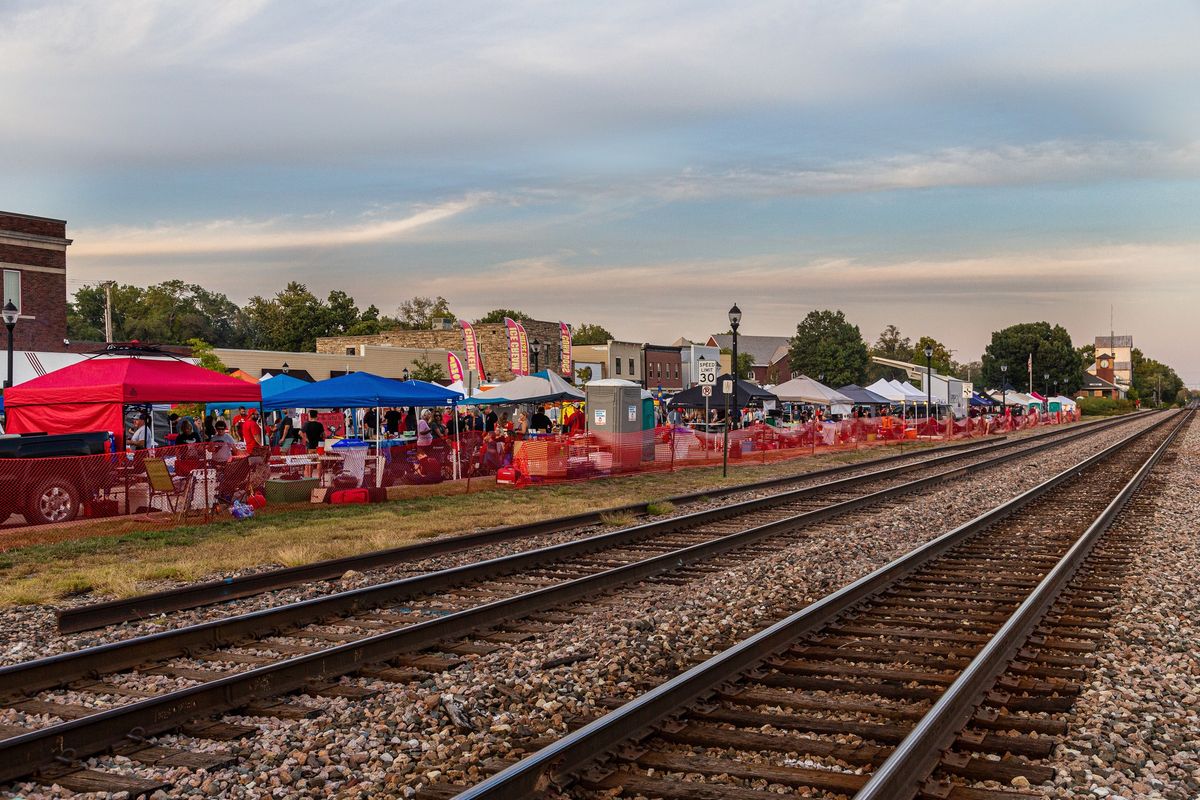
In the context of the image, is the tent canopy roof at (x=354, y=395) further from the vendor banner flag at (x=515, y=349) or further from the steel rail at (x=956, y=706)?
the vendor banner flag at (x=515, y=349)

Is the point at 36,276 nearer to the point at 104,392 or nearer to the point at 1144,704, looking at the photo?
the point at 104,392

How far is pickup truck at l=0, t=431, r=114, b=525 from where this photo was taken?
14.3 m

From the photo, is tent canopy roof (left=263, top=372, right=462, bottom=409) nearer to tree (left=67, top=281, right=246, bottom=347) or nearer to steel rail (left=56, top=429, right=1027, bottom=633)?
steel rail (left=56, top=429, right=1027, bottom=633)

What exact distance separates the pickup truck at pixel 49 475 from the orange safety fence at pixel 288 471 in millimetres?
17

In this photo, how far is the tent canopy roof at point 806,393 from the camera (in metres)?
43.2

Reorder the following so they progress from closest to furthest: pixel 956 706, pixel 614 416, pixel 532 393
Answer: pixel 956 706, pixel 614 416, pixel 532 393

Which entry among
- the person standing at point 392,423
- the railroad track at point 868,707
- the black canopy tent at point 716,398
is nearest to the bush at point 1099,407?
the black canopy tent at point 716,398

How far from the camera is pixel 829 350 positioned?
11669 cm

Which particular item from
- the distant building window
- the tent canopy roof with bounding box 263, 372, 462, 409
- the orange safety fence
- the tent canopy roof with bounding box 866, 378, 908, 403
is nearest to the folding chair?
the orange safety fence

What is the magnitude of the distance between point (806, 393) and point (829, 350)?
247 ft

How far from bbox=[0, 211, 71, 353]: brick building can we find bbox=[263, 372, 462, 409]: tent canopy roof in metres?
31.3

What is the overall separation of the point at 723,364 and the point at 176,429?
329ft

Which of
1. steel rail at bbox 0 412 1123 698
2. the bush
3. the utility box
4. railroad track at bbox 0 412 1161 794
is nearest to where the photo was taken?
railroad track at bbox 0 412 1161 794

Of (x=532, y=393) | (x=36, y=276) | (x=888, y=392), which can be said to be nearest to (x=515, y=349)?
(x=532, y=393)
